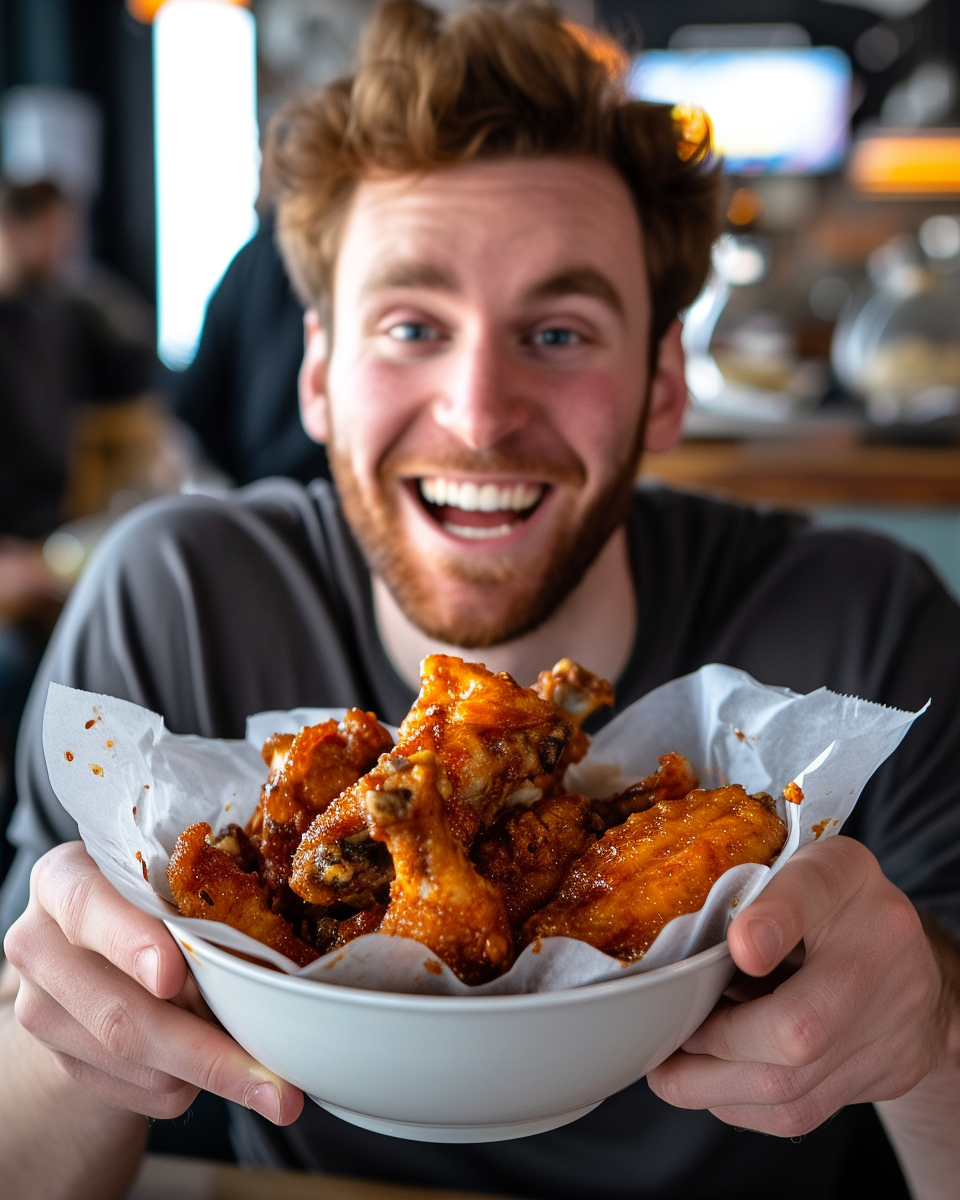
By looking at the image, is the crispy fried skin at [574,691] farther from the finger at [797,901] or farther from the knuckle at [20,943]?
the knuckle at [20,943]

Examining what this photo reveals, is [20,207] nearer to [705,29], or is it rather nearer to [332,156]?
[332,156]

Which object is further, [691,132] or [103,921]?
[691,132]

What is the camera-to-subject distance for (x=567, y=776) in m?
0.80

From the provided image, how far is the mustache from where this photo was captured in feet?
3.81

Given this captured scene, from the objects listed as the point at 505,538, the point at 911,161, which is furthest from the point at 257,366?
the point at 911,161

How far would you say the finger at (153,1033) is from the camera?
0.62 metres

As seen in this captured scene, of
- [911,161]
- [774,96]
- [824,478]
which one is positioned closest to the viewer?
[824,478]

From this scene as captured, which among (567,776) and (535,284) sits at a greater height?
(535,284)

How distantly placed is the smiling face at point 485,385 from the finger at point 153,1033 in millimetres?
601

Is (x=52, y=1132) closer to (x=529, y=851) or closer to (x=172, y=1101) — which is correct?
(x=172, y=1101)

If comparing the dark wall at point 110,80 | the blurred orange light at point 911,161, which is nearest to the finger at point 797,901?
the blurred orange light at point 911,161

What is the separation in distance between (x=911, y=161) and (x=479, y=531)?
22.2 feet

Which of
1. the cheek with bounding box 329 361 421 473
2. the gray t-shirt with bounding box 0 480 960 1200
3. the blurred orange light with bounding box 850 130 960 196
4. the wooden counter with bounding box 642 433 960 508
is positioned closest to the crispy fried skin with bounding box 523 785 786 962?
the gray t-shirt with bounding box 0 480 960 1200

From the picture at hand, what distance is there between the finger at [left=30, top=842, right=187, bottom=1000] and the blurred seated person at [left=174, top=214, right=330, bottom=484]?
1.99m
